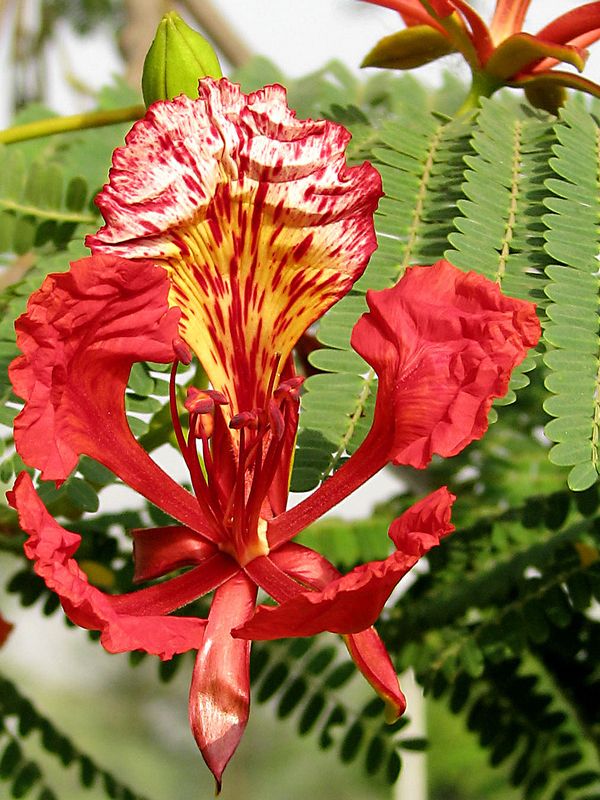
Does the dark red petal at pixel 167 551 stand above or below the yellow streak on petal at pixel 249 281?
below

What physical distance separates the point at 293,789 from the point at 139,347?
3.94 meters

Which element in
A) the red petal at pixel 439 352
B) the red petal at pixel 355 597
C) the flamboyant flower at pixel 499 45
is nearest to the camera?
the red petal at pixel 355 597

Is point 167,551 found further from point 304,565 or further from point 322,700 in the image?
point 322,700

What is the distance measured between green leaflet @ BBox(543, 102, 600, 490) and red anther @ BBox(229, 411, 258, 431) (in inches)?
8.4

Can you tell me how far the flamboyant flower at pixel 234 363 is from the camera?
74cm

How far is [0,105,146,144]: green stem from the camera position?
1.23 meters

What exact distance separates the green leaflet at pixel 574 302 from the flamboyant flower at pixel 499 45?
10 cm

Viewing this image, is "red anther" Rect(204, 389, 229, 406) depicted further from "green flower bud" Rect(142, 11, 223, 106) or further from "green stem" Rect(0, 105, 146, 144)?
"green stem" Rect(0, 105, 146, 144)

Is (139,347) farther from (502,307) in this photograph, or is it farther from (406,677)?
(406,677)

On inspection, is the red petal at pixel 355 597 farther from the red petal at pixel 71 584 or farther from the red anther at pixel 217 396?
the red anther at pixel 217 396

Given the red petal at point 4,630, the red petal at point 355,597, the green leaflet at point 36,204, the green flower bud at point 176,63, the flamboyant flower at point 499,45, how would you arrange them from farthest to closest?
the red petal at point 4,630
the green leaflet at point 36,204
the flamboyant flower at point 499,45
the green flower bud at point 176,63
the red petal at point 355,597

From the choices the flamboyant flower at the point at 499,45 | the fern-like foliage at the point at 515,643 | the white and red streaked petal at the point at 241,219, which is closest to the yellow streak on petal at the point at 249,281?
the white and red streaked petal at the point at 241,219

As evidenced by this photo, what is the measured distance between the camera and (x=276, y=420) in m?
0.85

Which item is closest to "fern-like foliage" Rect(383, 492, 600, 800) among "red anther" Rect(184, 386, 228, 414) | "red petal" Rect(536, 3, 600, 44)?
"red petal" Rect(536, 3, 600, 44)
